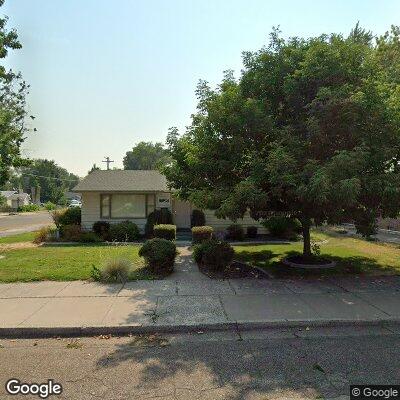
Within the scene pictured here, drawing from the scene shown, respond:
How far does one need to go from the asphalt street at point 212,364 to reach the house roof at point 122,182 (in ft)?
45.5

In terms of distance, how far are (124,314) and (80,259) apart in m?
6.34

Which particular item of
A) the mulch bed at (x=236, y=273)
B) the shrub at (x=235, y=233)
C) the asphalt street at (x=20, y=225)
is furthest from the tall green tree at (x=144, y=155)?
the mulch bed at (x=236, y=273)

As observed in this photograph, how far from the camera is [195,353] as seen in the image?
17.5ft

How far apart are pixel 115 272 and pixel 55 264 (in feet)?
10.5

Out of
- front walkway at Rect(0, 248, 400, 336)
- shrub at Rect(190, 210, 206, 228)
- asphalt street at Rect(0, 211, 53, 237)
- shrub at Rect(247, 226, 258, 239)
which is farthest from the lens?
asphalt street at Rect(0, 211, 53, 237)

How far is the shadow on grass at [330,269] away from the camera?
34.7 feet

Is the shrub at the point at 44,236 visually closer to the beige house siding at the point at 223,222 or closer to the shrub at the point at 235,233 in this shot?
the beige house siding at the point at 223,222

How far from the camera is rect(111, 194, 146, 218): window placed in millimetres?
20703

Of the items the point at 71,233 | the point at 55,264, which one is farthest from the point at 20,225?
the point at 55,264

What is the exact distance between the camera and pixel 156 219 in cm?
1964

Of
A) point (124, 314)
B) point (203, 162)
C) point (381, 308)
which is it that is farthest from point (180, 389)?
point (203, 162)

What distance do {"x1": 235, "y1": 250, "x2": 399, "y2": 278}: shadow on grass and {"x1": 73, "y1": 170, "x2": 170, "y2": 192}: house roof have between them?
7.83 m

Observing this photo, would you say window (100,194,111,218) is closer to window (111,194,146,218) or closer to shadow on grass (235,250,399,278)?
window (111,194,146,218)

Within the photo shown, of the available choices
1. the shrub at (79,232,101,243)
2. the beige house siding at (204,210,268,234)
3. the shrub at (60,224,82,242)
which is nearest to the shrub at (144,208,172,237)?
the beige house siding at (204,210,268,234)
